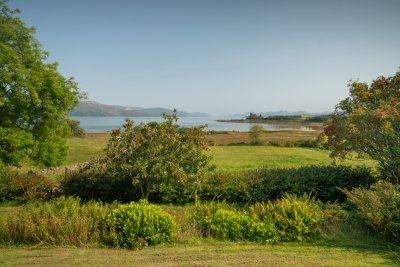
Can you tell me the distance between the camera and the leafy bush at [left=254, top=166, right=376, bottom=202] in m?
14.8

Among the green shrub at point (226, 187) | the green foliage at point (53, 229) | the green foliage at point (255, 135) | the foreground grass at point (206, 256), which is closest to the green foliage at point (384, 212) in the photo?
the foreground grass at point (206, 256)

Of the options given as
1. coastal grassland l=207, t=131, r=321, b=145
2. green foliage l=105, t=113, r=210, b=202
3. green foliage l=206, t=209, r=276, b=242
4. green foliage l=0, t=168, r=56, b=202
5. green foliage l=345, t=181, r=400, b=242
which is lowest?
coastal grassland l=207, t=131, r=321, b=145

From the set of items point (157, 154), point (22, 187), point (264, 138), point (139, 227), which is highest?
point (157, 154)

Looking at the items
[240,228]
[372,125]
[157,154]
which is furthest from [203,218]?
[372,125]

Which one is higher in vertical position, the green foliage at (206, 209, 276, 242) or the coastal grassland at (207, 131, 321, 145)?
the green foliage at (206, 209, 276, 242)

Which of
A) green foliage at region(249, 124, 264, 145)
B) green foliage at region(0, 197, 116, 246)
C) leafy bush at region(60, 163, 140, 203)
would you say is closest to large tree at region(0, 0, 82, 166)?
leafy bush at region(60, 163, 140, 203)

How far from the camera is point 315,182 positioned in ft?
49.1

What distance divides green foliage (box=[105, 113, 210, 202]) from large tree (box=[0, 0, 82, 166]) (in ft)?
21.5

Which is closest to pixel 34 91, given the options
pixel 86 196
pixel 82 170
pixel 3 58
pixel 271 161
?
pixel 3 58

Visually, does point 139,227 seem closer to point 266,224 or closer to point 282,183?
point 266,224

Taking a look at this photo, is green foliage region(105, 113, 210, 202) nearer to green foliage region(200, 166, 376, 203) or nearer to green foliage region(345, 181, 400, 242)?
green foliage region(200, 166, 376, 203)

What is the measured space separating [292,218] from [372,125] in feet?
23.3

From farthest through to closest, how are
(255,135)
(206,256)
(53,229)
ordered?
(255,135) < (53,229) < (206,256)

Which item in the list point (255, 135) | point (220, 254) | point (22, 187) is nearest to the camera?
point (220, 254)
